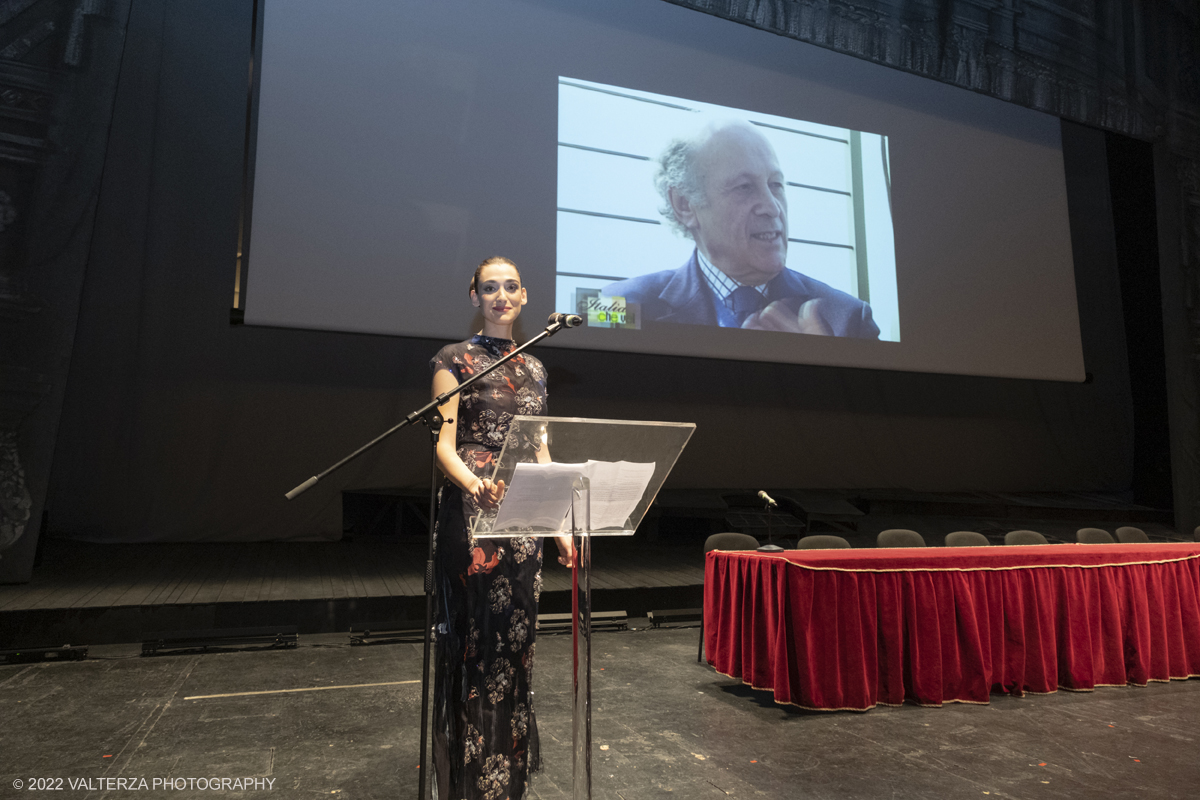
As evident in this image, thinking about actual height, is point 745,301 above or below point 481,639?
above

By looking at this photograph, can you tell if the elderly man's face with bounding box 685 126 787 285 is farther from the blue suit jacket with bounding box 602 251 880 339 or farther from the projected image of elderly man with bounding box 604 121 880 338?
the blue suit jacket with bounding box 602 251 880 339

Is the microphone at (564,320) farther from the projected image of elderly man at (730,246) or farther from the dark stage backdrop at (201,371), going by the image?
the projected image of elderly man at (730,246)

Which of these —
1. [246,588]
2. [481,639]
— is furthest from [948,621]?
[246,588]

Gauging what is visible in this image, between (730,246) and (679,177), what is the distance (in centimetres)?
69

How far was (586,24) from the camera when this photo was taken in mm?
5488

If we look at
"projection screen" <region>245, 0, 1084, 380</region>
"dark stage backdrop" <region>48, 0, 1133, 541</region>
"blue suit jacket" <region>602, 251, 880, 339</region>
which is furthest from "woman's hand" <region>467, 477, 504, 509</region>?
"blue suit jacket" <region>602, 251, 880, 339</region>

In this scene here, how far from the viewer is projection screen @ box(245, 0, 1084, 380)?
15.8ft

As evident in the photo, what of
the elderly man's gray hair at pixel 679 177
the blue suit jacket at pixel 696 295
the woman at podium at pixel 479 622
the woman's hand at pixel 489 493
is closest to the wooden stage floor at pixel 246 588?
the blue suit jacket at pixel 696 295

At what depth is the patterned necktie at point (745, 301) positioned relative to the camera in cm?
564

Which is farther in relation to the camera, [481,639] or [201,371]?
[201,371]

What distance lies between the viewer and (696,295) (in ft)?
18.2

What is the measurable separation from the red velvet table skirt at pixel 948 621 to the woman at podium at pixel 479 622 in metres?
1.37

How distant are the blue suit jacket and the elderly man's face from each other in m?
0.17

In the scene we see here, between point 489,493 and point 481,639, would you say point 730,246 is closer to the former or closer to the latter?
point 481,639
